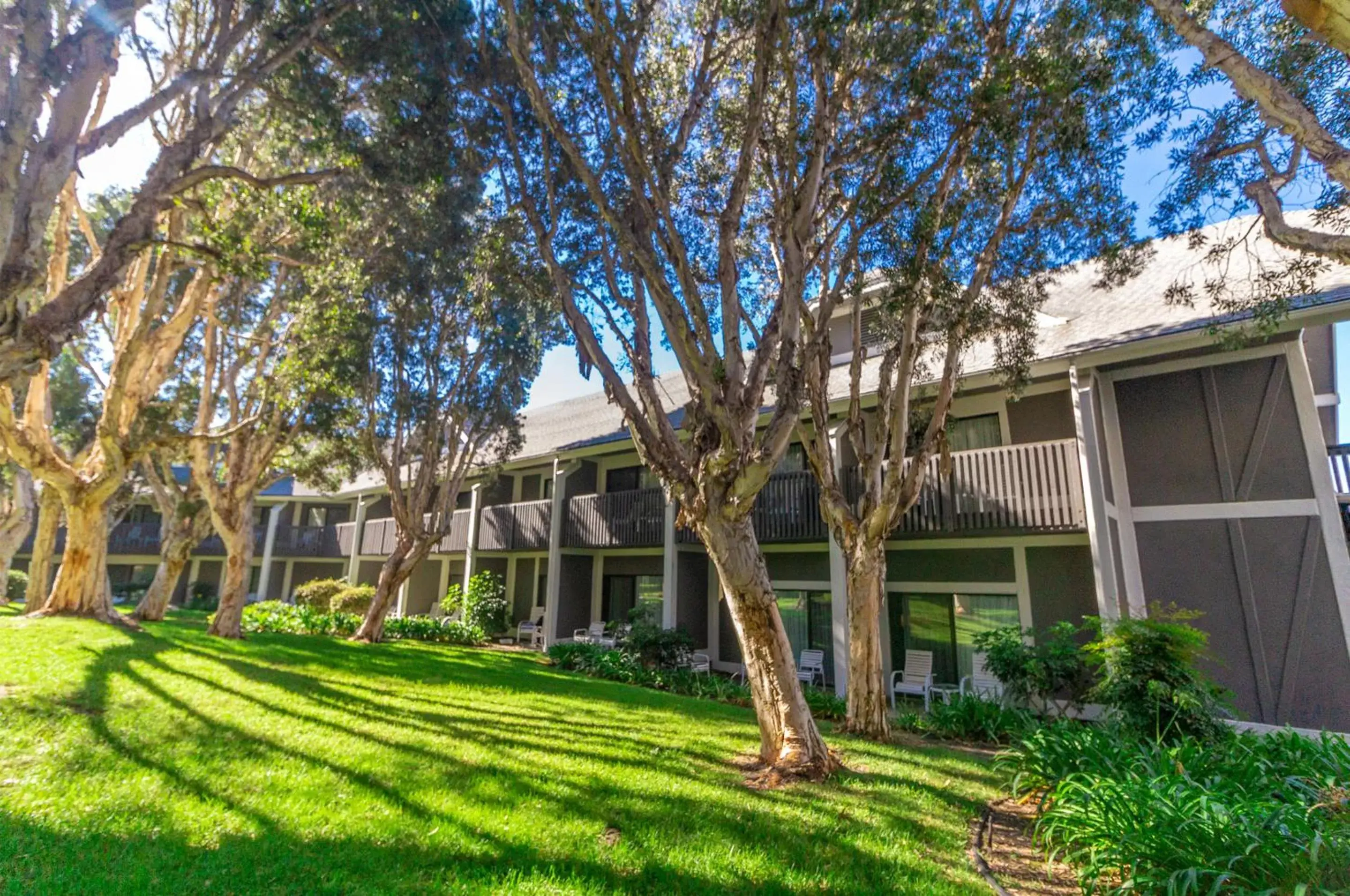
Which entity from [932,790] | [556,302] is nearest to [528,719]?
[932,790]

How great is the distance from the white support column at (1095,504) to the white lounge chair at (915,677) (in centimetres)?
353

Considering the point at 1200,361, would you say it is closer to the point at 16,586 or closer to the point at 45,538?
the point at 45,538

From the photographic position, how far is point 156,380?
13938 millimetres

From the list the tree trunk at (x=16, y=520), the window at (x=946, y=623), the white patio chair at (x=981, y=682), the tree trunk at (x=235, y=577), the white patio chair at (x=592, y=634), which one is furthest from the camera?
the tree trunk at (x=16, y=520)

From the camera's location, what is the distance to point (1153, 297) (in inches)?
484

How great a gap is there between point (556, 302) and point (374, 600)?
10.6m

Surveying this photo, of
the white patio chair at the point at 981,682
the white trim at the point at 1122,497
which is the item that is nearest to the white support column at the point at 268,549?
the white patio chair at the point at 981,682

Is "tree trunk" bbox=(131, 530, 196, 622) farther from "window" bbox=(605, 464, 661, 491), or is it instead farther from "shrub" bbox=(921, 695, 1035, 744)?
"shrub" bbox=(921, 695, 1035, 744)

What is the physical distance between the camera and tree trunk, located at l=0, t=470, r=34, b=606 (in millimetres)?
18906

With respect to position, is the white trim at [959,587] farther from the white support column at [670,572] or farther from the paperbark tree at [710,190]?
the paperbark tree at [710,190]

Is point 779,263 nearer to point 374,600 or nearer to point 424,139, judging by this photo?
point 424,139

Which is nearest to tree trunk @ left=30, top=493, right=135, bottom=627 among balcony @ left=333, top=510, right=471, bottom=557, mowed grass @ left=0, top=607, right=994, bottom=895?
mowed grass @ left=0, top=607, right=994, bottom=895

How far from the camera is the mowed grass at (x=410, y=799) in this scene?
155 inches

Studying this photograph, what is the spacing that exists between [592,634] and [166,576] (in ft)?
35.4
